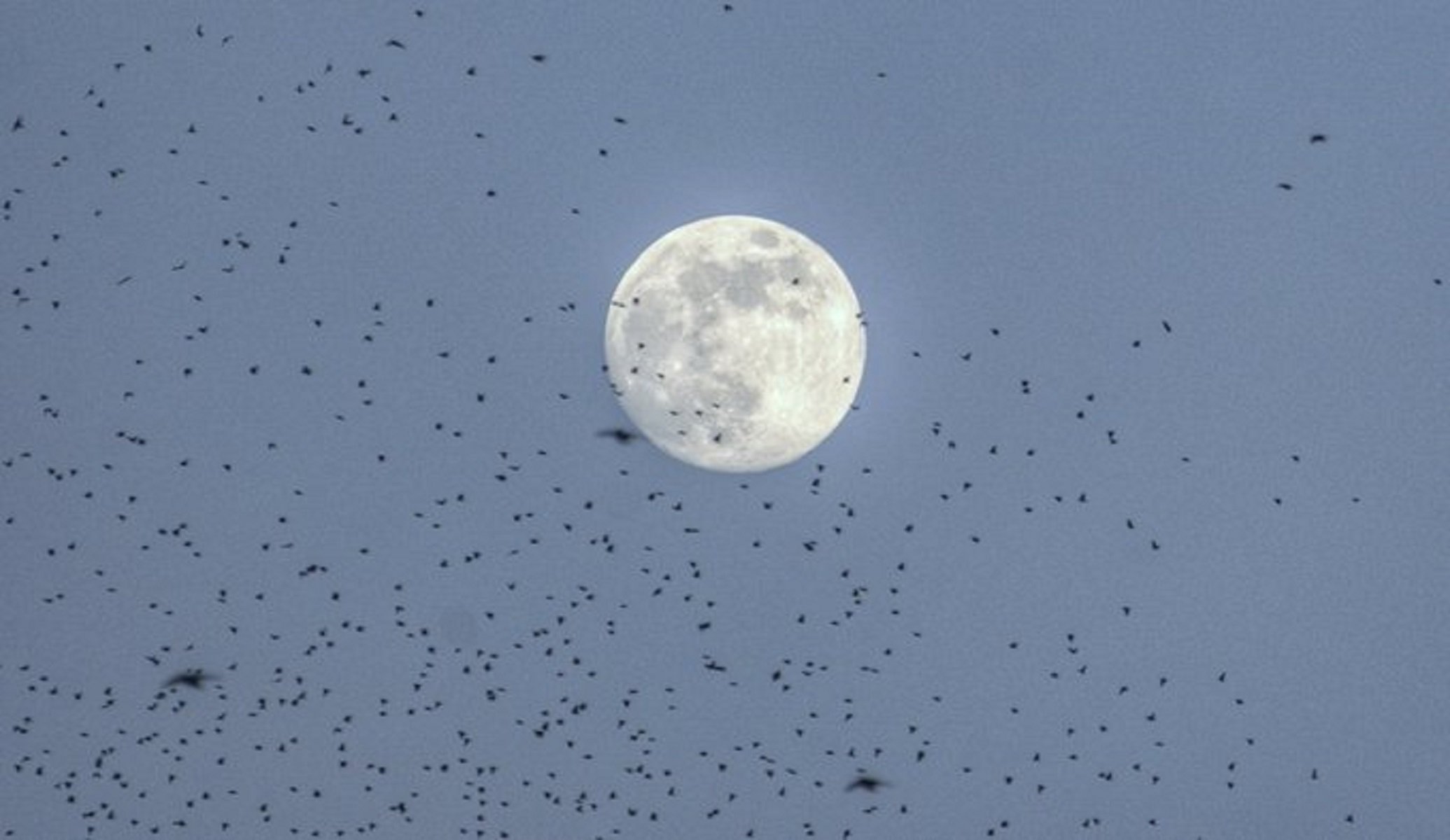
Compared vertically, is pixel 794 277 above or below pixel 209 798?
above

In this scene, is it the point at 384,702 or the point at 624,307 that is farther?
the point at 384,702

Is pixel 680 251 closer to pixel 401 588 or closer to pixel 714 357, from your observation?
pixel 714 357

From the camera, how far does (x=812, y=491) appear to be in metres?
33.5

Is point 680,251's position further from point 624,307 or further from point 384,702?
point 384,702

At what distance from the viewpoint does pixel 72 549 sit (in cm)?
3506

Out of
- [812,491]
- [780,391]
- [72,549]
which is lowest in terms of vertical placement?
[72,549]

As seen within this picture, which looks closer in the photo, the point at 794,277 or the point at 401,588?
the point at 794,277

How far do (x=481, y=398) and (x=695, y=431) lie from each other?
482cm

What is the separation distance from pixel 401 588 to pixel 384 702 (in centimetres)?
263

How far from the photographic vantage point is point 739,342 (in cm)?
3194

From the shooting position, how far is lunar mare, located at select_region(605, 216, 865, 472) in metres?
32.0

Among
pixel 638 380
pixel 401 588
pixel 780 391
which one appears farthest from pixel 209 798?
pixel 780 391

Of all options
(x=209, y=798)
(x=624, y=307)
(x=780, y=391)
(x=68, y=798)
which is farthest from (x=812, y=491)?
(x=68, y=798)

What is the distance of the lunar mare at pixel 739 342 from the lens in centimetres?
3198
